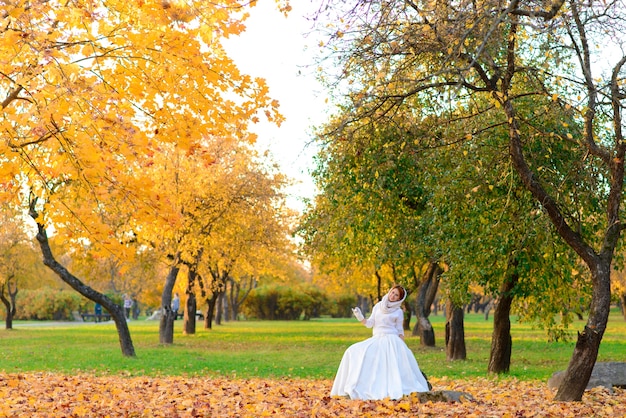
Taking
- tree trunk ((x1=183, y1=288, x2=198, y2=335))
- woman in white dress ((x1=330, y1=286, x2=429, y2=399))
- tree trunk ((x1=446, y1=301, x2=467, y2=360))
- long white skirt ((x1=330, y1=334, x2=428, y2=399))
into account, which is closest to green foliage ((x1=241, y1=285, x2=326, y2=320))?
tree trunk ((x1=183, y1=288, x2=198, y2=335))

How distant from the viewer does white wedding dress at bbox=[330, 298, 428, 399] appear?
1020 cm

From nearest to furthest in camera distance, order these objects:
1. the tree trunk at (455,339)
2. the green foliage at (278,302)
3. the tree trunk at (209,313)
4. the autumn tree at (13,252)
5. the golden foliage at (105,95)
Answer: the golden foliage at (105,95)
the tree trunk at (455,339)
the autumn tree at (13,252)
the tree trunk at (209,313)
the green foliage at (278,302)

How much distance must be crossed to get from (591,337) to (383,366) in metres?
2.81

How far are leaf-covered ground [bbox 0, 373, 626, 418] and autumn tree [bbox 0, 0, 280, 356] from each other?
216cm

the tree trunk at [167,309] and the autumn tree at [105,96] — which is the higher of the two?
the autumn tree at [105,96]

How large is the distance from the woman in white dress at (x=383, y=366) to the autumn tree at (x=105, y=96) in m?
3.40

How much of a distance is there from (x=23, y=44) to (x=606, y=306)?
7793 mm

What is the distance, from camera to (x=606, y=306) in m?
9.66

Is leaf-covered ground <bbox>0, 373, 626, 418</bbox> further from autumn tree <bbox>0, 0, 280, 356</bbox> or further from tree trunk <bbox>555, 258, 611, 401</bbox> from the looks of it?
autumn tree <bbox>0, 0, 280, 356</bbox>

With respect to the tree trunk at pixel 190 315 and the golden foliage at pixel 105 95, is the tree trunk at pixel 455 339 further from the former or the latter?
the tree trunk at pixel 190 315

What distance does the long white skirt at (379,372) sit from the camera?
10195 millimetres

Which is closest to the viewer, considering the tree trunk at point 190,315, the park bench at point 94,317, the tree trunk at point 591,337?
the tree trunk at point 591,337

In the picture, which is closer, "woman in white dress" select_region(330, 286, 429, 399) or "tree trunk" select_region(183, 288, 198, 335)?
"woman in white dress" select_region(330, 286, 429, 399)

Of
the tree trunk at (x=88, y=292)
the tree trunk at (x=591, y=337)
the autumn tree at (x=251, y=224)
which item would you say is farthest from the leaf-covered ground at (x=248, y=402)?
the autumn tree at (x=251, y=224)
